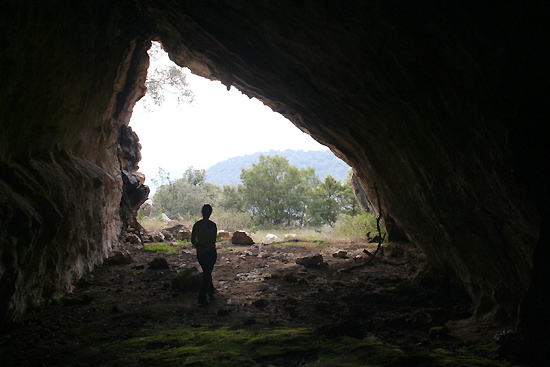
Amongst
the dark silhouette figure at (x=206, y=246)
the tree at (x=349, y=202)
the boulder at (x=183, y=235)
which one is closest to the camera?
the dark silhouette figure at (x=206, y=246)

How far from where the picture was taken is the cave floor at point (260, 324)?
322 cm

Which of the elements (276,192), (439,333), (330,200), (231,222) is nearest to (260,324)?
(439,333)

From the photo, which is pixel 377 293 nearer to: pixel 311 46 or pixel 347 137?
pixel 347 137

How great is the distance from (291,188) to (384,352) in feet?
112

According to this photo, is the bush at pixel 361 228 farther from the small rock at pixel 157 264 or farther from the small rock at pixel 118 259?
the small rock at pixel 118 259

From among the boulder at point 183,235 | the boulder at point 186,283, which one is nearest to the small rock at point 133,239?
the boulder at point 183,235

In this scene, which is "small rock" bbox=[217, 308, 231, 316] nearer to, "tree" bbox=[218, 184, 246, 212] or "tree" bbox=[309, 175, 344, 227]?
"tree" bbox=[309, 175, 344, 227]

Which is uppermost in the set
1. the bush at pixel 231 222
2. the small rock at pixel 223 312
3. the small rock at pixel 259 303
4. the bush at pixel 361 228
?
the bush at pixel 361 228

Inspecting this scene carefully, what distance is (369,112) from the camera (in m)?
5.23

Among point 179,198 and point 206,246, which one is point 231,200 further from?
point 206,246

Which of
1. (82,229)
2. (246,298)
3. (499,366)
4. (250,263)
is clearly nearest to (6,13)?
(82,229)

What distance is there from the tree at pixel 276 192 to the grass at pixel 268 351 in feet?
106

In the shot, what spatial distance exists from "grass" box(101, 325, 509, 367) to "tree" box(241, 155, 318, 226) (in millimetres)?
32172

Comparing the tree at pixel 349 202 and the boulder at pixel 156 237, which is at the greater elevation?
the tree at pixel 349 202
